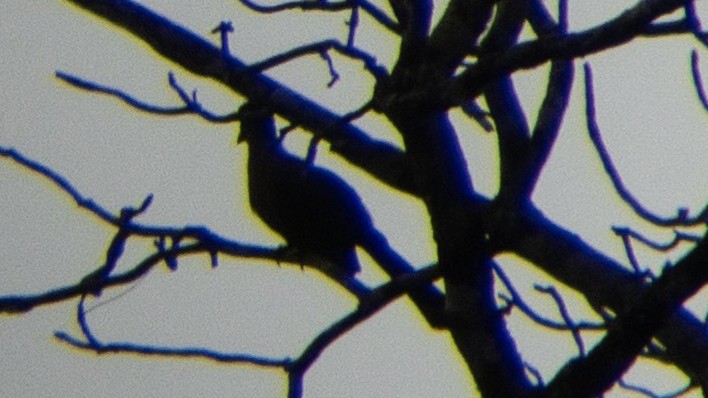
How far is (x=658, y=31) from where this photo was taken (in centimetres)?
228

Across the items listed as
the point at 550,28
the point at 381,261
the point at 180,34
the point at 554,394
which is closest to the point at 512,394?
the point at 554,394

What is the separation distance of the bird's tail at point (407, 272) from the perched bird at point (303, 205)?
18 millimetres

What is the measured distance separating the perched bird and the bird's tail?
0.7 inches

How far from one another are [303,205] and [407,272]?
299cm

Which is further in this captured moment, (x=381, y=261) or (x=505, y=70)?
(x=381, y=261)

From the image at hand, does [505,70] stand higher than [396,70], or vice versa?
[396,70]

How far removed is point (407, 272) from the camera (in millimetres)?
3504

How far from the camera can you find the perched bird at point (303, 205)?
250 inches

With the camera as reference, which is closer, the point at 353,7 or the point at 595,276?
the point at 595,276

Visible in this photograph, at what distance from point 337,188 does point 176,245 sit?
3.30 meters

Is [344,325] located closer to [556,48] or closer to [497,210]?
[497,210]

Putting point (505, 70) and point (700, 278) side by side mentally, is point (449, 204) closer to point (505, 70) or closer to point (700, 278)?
point (505, 70)

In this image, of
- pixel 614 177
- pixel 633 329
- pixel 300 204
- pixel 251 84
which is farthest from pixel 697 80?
pixel 300 204

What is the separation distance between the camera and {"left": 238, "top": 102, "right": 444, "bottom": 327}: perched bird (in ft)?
20.8
